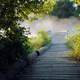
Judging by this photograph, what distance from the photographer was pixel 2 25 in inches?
371

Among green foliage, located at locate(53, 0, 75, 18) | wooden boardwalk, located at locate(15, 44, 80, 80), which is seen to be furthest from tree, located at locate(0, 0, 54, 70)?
green foliage, located at locate(53, 0, 75, 18)

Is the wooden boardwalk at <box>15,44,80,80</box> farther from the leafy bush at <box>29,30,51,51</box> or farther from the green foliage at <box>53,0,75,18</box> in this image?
the green foliage at <box>53,0,75,18</box>

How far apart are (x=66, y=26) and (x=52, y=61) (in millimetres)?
16916

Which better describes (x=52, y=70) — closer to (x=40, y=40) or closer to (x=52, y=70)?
(x=52, y=70)

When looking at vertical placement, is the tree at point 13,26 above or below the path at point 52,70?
above

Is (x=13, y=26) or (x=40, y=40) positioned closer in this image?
(x=13, y=26)

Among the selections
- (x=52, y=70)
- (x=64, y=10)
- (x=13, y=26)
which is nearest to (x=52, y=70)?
(x=52, y=70)

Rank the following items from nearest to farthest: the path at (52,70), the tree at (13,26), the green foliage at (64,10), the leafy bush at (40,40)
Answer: the tree at (13,26) → the path at (52,70) → the leafy bush at (40,40) → the green foliage at (64,10)

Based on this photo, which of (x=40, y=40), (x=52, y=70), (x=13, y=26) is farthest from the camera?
(x=40, y=40)

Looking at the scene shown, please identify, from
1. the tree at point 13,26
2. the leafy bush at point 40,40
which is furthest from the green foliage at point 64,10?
the tree at point 13,26

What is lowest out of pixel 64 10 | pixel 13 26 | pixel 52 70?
pixel 52 70

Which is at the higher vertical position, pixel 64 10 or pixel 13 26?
pixel 64 10

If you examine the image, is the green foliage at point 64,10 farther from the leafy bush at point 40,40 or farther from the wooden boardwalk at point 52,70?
the wooden boardwalk at point 52,70

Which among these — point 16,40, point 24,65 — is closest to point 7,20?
point 16,40
